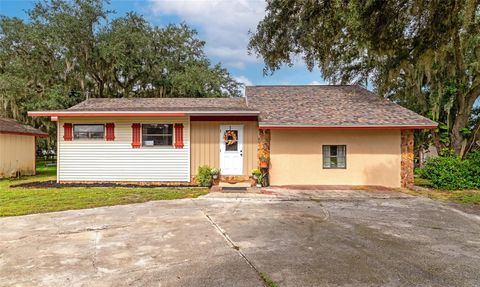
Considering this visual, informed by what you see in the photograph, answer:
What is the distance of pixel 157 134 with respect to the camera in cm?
1019

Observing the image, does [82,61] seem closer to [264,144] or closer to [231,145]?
[231,145]

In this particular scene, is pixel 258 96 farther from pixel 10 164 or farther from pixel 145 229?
pixel 10 164

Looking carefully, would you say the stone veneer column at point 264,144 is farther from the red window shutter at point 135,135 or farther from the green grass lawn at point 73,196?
the red window shutter at point 135,135

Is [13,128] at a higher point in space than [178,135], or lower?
higher

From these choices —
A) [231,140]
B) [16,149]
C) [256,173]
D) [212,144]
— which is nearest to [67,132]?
[16,149]

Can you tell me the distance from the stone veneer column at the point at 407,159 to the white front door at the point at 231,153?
18.1 ft

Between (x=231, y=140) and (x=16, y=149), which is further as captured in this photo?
(x=16, y=149)

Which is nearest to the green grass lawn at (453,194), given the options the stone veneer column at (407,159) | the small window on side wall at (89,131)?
the stone veneer column at (407,159)

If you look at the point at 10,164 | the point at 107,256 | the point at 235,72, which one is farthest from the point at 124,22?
the point at 107,256

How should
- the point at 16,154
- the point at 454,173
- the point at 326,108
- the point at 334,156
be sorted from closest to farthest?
the point at 454,173
the point at 334,156
the point at 326,108
the point at 16,154

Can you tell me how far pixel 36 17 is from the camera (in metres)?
15.7

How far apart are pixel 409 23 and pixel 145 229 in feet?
27.6

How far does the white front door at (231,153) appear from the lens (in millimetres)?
10148

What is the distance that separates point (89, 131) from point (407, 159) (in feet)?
36.1
